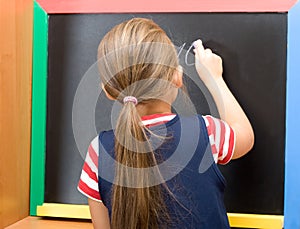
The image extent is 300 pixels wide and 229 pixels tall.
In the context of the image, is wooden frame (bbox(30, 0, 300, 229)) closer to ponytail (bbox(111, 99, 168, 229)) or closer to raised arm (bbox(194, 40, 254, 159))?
raised arm (bbox(194, 40, 254, 159))

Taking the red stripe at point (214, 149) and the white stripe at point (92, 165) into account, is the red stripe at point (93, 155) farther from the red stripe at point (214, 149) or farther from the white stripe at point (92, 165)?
the red stripe at point (214, 149)

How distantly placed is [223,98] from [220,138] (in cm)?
17

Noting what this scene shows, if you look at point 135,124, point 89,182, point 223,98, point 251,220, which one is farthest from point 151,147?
point 251,220

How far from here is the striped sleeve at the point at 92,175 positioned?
2.77 feet

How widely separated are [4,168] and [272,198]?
1.93 feet

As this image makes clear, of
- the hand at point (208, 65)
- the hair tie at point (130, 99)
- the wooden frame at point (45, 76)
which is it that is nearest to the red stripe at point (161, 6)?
Answer: the wooden frame at point (45, 76)

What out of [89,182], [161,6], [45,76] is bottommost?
[89,182]

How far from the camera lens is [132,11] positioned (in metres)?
1.08

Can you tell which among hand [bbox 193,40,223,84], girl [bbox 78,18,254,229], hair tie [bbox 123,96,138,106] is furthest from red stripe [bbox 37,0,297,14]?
hair tie [bbox 123,96,138,106]

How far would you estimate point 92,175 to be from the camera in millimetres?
852

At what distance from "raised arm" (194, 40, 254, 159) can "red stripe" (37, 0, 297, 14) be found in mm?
87

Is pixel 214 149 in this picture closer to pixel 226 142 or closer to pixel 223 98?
pixel 226 142

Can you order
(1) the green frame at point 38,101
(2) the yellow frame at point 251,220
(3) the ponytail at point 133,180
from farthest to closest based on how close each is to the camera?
(1) the green frame at point 38,101, (2) the yellow frame at point 251,220, (3) the ponytail at point 133,180

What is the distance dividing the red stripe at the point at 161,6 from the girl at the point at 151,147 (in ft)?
0.85
